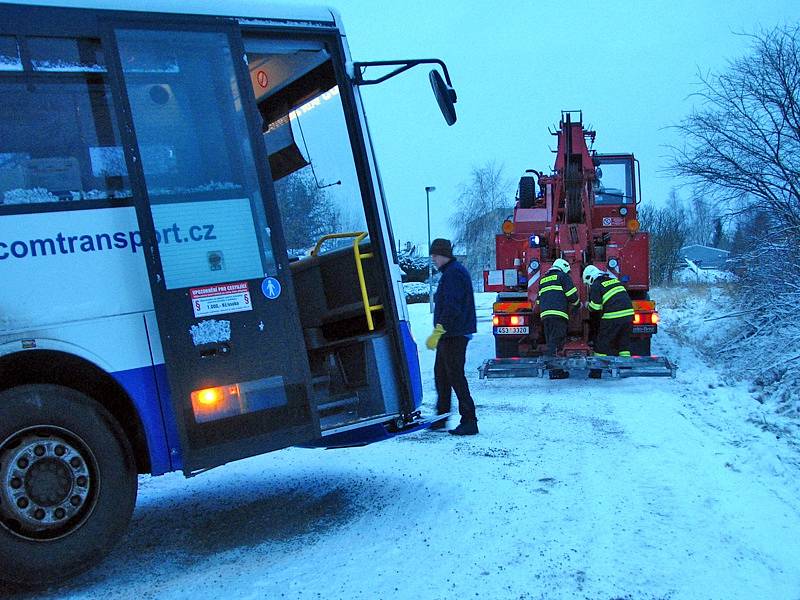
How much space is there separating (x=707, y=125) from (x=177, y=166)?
394 inches

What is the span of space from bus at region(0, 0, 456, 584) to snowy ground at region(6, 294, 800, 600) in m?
0.60

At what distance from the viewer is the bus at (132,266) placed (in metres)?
3.68

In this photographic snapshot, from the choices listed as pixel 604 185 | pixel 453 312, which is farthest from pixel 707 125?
pixel 453 312

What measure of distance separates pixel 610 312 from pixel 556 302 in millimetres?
827

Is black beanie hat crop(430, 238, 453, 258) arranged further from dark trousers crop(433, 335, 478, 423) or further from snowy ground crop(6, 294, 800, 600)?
snowy ground crop(6, 294, 800, 600)

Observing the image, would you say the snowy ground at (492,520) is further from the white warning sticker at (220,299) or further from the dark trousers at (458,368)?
the white warning sticker at (220,299)

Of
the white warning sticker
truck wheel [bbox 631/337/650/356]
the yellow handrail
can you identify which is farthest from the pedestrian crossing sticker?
truck wheel [bbox 631/337/650/356]

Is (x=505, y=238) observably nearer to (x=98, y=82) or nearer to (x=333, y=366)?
(x=333, y=366)

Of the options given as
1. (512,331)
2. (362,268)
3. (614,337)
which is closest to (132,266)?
(362,268)

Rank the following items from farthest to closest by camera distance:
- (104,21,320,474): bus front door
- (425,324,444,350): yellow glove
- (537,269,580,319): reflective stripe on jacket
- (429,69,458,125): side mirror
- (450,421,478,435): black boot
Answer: (537,269,580,319): reflective stripe on jacket, (450,421,478,435): black boot, (425,324,444,350): yellow glove, (429,69,458,125): side mirror, (104,21,320,474): bus front door

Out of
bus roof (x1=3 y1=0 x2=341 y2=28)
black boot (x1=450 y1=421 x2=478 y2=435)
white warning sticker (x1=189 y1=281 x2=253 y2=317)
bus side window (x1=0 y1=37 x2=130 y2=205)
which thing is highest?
bus roof (x1=3 y1=0 x2=341 y2=28)

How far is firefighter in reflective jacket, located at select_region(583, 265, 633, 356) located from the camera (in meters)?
10.2

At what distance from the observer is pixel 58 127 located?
3867 millimetres

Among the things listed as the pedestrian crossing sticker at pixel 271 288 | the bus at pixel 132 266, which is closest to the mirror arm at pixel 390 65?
the bus at pixel 132 266
